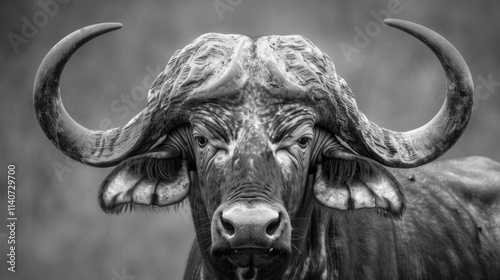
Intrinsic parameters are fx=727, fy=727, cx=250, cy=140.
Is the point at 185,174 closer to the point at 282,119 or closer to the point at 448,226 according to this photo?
the point at 282,119

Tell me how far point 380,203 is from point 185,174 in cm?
129

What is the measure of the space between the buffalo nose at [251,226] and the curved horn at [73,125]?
3.31 feet

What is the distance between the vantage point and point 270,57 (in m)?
4.58

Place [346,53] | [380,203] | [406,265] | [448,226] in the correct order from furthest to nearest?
[346,53]
[448,226]
[406,265]
[380,203]

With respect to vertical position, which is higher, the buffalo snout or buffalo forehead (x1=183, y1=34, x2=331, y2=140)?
buffalo forehead (x1=183, y1=34, x2=331, y2=140)

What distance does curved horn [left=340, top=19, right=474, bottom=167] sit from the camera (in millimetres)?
4387

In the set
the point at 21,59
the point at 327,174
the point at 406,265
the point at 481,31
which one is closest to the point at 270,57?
the point at 327,174

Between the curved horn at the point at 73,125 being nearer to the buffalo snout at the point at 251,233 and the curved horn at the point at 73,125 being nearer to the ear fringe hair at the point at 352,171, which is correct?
the buffalo snout at the point at 251,233

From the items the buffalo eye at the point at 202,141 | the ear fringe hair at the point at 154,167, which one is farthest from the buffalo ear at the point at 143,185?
the buffalo eye at the point at 202,141

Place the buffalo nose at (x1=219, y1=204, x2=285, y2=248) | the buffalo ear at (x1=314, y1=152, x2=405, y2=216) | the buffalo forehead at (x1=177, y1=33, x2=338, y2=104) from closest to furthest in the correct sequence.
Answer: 1. the buffalo nose at (x1=219, y1=204, x2=285, y2=248)
2. the buffalo forehead at (x1=177, y1=33, x2=338, y2=104)
3. the buffalo ear at (x1=314, y1=152, x2=405, y2=216)

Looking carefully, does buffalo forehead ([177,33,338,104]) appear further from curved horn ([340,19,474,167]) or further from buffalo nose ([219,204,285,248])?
buffalo nose ([219,204,285,248])

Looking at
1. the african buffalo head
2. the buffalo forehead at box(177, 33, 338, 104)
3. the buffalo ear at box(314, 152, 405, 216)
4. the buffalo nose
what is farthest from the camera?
the buffalo ear at box(314, 152, 405, 216)

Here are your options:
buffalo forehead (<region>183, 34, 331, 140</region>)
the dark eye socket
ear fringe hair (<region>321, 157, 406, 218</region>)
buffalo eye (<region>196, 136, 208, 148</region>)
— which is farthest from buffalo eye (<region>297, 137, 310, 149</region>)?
buffalo eye (<region>196, 136, 208, 148</region>)

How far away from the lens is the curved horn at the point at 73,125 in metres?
4.41
